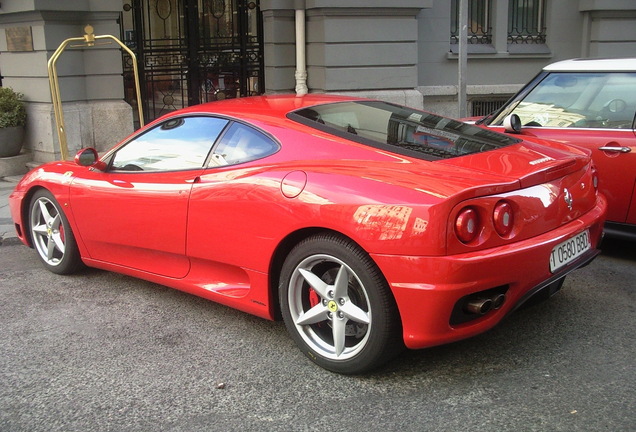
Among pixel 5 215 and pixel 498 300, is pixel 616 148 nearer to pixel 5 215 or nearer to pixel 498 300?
pixel 498 300

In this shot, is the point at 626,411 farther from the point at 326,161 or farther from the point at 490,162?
the point at 326,161

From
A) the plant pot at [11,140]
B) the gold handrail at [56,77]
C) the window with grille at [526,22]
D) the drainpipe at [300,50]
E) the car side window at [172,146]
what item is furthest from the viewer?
the window with grille at [526,22]

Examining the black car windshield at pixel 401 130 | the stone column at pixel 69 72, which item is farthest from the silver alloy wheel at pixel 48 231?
the stone column at pixel 69 72

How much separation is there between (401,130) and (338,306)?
3.87ft

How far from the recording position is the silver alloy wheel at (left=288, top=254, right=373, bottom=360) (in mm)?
3617

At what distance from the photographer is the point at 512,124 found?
5.73 m

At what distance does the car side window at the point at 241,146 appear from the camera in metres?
4.16

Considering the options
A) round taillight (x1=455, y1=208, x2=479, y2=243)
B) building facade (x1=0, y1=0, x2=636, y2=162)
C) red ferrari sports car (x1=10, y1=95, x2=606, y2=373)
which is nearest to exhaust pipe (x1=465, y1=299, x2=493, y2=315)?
red ferrari sports car (x1=10, y1=95, x2=606, y2=373)

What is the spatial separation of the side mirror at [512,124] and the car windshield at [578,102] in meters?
0.27

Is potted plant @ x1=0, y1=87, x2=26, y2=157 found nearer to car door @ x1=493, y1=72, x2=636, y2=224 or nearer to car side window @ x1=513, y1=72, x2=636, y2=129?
car door @ x1=493, y1=72, x2=636, y2=224

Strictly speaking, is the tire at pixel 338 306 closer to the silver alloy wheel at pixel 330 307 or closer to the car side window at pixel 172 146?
the silver alloy wheel at pixel 330 307

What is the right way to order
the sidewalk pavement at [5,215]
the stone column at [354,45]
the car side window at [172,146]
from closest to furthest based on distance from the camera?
the car side window at [172,146], the sidewalk pavement at [5,215], the stone column at [354,45]

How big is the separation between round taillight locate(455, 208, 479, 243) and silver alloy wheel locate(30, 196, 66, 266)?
3341 mm

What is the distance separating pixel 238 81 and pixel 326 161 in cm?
893
